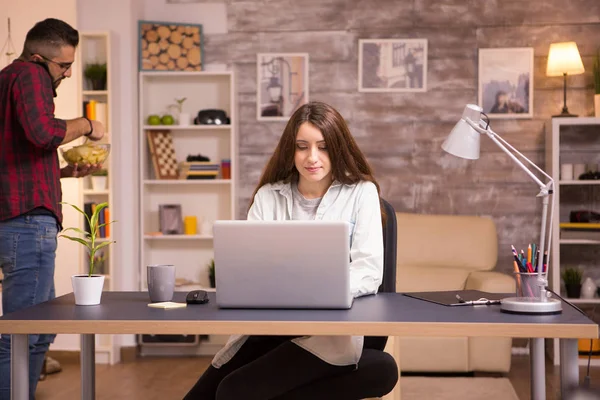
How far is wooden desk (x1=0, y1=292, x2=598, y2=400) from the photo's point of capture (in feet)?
5.77

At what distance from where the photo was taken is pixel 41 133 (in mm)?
3014

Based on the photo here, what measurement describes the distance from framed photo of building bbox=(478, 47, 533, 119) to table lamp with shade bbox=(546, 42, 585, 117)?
23 centimetres

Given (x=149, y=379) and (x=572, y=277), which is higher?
(x=572, y=277)

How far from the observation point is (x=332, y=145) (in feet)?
7.98

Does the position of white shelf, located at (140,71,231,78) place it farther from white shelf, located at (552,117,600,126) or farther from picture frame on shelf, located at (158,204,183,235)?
white shelf, located at (552,117,600,126)

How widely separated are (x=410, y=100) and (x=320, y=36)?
720 millimetres

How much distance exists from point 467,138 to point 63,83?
11.2ft

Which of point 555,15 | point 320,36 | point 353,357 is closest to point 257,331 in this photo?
point 353,357

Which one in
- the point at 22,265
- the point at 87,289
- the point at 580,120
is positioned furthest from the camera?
the point at 580,120

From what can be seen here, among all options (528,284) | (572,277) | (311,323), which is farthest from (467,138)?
(572,277)

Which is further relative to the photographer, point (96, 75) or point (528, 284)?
point (96, 75)

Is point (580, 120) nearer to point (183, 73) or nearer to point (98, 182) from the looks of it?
point (183, 73)

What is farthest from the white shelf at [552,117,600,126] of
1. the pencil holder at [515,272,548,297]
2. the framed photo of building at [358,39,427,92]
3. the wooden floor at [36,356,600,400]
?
the pencil holder at [515,272,548,297]

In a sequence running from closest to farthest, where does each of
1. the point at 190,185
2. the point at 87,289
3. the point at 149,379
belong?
the point at 87,289, the point at 149,379, the point at 190,185
